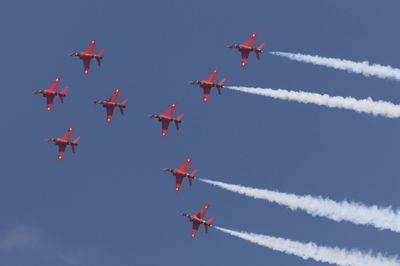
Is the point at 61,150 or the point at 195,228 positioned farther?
the point at 61,150

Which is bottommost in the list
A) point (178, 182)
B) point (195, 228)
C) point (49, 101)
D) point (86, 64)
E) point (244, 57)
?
point (195, 228)

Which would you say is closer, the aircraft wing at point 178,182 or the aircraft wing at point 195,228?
the aircraft wing at point 195,228

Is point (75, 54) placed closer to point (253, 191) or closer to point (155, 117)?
point (155, 117)

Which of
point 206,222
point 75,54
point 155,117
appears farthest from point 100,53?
point 206,222

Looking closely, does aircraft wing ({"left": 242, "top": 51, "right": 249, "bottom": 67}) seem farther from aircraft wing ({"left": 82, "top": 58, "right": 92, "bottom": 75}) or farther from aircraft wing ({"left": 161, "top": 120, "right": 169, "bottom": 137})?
aircraft wing ({"left": 82, "top": 58, "right": 92, "bottom": 75})

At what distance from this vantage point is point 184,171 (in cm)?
16350

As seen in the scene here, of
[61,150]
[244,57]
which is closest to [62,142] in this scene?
[61,150]

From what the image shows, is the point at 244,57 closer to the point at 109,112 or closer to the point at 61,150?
the point at 109,112

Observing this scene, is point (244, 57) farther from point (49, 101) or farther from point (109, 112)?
point (49, 101)

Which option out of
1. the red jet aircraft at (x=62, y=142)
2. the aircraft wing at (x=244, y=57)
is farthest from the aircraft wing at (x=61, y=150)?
the aircraft wing at (x=244, y=57)

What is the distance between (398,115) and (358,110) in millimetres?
8853

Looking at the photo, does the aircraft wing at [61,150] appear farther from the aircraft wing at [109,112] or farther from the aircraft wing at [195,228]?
the aircraft wing at [195,228]

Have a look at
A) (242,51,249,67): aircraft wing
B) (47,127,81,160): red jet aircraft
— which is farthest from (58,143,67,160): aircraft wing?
(242,51,249,67): aircraft wing

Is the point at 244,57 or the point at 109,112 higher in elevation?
the point at 244,57
